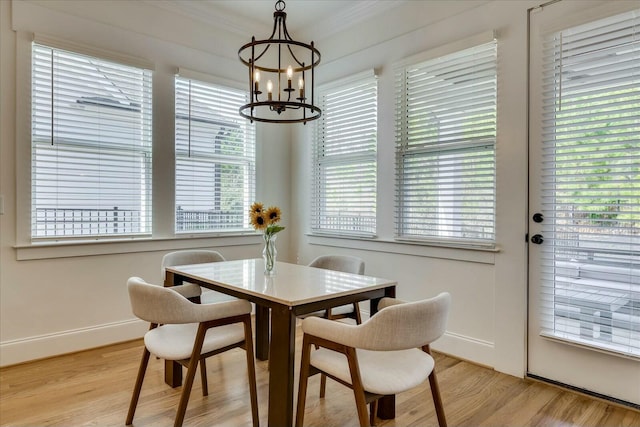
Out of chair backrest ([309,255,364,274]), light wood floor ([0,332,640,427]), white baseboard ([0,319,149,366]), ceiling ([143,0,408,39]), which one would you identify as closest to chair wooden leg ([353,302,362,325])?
chair backrest ([309,255,364,274])

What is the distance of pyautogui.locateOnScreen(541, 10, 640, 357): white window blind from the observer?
7.21 feet

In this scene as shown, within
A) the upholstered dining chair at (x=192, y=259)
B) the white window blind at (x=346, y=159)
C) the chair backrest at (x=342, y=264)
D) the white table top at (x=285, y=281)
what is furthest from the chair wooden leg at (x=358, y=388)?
the white window blind at (x=346, y=159)

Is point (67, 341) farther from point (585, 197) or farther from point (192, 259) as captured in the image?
point (585, 197)

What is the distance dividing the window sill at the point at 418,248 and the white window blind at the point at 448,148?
0.18 feet

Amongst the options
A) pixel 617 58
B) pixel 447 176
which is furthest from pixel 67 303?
pixel 617 58

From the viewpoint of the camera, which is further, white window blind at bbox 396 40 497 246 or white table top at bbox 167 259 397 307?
white window blind at bbox 396 40 497 246

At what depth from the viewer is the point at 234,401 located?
2.22 m

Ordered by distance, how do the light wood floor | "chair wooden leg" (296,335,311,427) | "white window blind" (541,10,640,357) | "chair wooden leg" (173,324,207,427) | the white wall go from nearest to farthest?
1. "chair wooden leg" (296,335,311,427)
2. "chair wooden leg" (173,324,207,427)
3. the light wood floor
4. "white window blind" (541,10,640,357)
5. the white wall

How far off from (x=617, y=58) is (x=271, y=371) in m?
2.58

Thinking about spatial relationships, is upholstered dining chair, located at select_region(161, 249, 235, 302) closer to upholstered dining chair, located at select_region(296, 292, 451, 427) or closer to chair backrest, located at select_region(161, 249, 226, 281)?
chair backrest, located at select_region(161, 249, 226, 281)

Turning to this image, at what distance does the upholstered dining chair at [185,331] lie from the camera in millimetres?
1754

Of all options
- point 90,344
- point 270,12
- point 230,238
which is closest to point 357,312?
point 230,238

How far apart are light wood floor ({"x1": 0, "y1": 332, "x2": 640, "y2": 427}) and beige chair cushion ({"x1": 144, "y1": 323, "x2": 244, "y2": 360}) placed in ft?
1.45

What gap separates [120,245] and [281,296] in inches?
82.0
